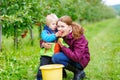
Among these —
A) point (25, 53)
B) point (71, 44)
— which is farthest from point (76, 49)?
point (25, 53)

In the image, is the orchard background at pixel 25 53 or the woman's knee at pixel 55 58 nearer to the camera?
the woman's knee at pixel 55 58

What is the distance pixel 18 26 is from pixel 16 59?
1947 mm

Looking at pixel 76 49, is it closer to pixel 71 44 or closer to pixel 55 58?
pixel 71 44

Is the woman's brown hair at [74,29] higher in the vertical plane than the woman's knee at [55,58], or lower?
higher

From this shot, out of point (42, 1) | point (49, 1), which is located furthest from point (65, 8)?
point (42, 1)

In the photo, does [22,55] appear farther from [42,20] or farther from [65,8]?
[65,8]

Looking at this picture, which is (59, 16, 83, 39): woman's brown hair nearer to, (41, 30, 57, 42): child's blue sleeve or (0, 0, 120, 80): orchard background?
(41, 30, 57, 42): child's blue sleeve

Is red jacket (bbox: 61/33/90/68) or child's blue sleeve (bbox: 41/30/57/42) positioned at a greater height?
child's blue sleeve (bbox: 41/30/57/42)

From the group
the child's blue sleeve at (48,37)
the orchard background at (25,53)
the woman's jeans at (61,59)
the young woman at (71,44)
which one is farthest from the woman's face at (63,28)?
the orchard background at (25,53)

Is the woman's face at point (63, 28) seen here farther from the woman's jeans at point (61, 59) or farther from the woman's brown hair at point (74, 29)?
the woman's jeans at point (61, 59)

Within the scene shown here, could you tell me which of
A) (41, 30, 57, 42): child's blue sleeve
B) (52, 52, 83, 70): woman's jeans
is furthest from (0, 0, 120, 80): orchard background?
(41, 30, 57, 42): child's blue sleeve

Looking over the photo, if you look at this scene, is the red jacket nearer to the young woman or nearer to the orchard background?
the young woman

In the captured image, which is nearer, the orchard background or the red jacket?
the red jacket

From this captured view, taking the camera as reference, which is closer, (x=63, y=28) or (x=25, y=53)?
(x=63, y=28)
